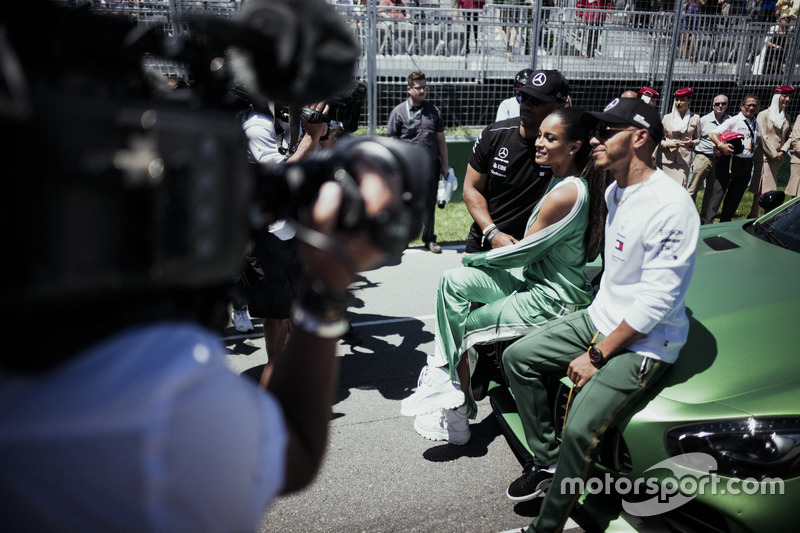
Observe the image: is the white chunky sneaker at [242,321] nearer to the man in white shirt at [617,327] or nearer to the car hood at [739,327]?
the man in white shirt at [617,327]

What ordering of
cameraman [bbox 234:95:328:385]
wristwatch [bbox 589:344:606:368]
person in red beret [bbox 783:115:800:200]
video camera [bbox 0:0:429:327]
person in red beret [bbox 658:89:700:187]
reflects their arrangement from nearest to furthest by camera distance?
video camera [bbox 0:0:429:327]
wristwatch [bbox 589:344:606:368]
cameraman [bbox 234:95:328:385]
person in red beret [bbox 658:89:700:187]
person in red beret [bbox 783:115:800:200]

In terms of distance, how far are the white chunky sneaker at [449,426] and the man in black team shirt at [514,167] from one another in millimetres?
1196

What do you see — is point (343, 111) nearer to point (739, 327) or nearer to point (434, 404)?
point (434, 404)

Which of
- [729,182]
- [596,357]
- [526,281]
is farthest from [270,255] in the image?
[729,182]

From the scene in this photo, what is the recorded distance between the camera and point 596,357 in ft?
8.41

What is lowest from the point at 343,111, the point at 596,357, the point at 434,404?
the point at 434,404

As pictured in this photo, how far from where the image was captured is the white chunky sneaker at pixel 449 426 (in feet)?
11.1

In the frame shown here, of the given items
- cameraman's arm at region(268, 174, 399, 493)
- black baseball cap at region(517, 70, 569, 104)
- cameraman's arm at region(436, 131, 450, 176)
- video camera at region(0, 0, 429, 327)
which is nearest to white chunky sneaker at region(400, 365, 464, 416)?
black baseball cap at region(517, 70, 569, 104)

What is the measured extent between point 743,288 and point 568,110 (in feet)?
4.55

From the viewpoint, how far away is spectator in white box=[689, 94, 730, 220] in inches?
365

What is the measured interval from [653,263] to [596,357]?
492mm

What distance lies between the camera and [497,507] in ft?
9.51

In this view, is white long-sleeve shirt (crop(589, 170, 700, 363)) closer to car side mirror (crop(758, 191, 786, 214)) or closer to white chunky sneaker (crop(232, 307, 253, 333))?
car side mirror (crop(758, 191, 786, 214))

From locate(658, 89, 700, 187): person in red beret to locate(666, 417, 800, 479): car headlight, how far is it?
806cm
